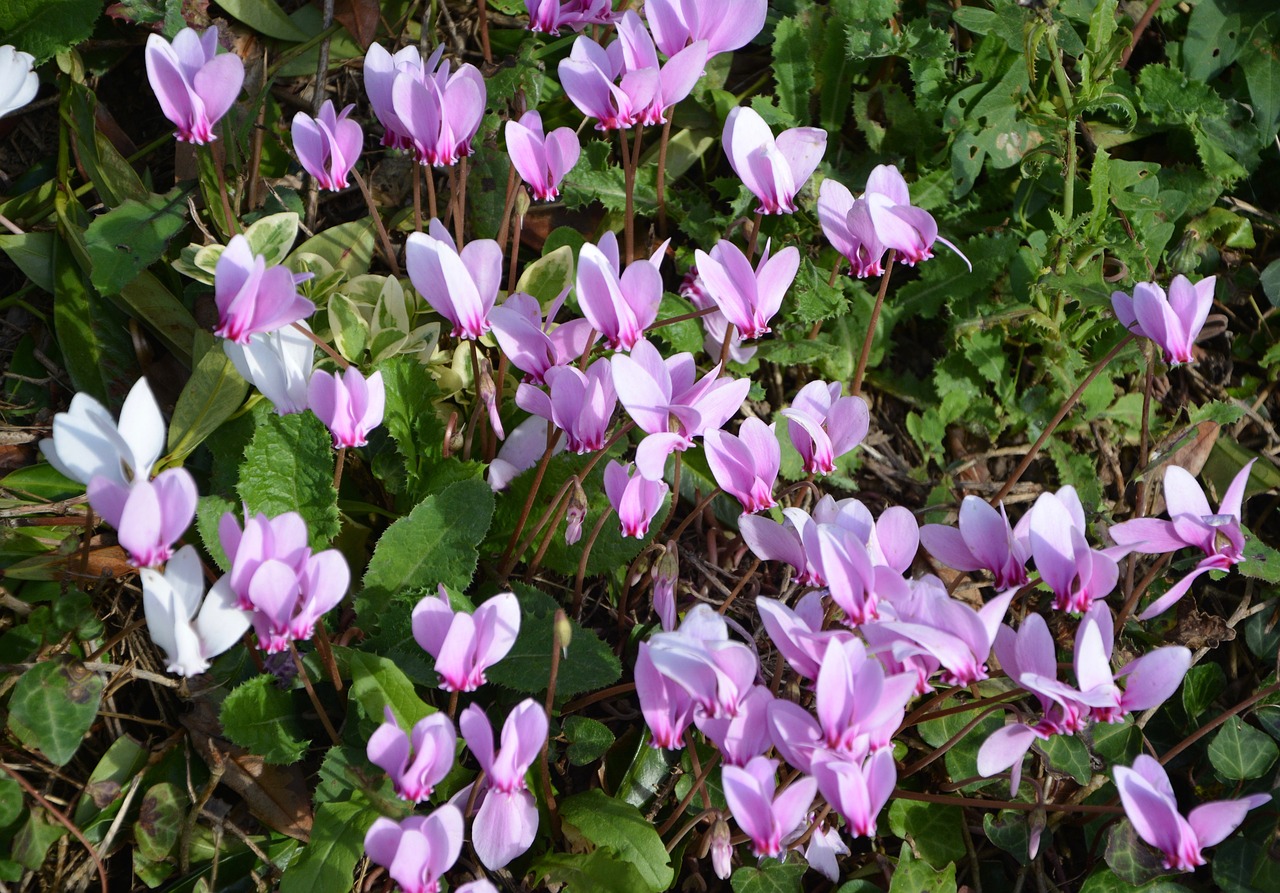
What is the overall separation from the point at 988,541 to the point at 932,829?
658 millimetres

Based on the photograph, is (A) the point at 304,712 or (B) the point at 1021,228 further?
(B) the point at 1021,228

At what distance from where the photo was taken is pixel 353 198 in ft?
8.09

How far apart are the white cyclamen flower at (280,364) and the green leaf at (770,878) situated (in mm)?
1049

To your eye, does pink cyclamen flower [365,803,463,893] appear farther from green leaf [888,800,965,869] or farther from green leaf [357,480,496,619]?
green leaf [888,800,965,869]

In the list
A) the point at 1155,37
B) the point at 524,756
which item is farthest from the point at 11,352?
the point at 1155,37

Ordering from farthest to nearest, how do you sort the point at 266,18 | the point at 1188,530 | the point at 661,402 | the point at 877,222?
the point at 266,18 < the point at 877,222 < the point at 1188,530 < the point at 661,402

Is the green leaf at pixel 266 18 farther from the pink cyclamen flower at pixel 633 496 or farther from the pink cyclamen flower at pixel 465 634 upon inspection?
the pink cyclamen flower at pixel 465 634

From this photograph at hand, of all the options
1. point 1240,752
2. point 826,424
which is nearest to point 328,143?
point 826,424

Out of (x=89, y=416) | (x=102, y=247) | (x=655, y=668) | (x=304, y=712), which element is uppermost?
(x=89, y=416)

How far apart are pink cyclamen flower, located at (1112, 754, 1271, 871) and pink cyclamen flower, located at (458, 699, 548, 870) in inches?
30.2

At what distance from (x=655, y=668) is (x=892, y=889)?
69 centimetres

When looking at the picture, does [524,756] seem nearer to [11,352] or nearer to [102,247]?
[102,247]

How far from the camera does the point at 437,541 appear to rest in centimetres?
182

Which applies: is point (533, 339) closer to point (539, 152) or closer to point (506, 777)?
point (539, 152)
